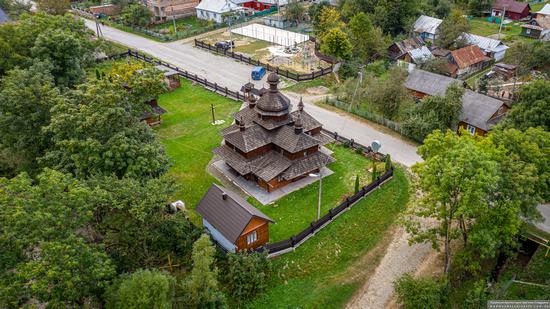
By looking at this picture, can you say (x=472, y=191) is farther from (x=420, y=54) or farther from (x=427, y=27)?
(x=427, y=27)

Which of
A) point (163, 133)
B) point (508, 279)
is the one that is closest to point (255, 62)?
point (163, 133)

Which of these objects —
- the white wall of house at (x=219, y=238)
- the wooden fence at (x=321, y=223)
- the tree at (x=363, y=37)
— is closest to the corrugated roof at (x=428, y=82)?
the tree at (x=363, y=37)

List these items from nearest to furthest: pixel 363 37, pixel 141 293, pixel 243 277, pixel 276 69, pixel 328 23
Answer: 1. pixel 141 293
2. pixel 243 277
3. pixel 276 69
4. pixel 363 37
5. pixel 328 23

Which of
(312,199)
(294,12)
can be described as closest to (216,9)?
(294,12)

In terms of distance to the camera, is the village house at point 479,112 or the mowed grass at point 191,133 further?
the village house at point 479,112

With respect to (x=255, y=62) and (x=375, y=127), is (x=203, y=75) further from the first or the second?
(x=375, y=127)

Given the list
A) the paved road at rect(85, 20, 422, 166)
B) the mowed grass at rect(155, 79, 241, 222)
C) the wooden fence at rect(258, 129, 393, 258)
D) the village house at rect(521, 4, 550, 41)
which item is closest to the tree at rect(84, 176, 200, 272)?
the mowed grass at rect(155, 79, 241, 222)

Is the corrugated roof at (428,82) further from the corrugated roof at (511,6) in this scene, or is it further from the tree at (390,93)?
the corrugated roof at (511,6)
